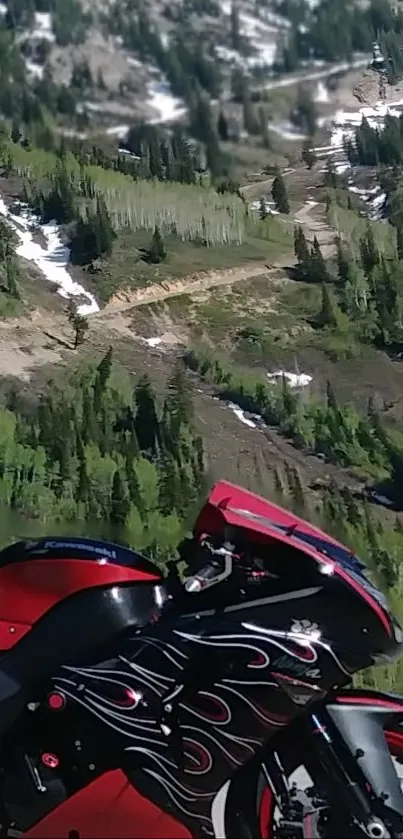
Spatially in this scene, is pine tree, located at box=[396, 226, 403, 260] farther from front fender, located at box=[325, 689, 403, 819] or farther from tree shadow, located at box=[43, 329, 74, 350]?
front fender, located at box=[325, 689, 403, 819]

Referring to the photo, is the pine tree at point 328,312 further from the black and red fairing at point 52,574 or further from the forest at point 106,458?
the black and red fairing at point 52,574

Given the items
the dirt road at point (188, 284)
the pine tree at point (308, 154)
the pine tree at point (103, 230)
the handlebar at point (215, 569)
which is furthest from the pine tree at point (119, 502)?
the pine tree at point (103, 230)

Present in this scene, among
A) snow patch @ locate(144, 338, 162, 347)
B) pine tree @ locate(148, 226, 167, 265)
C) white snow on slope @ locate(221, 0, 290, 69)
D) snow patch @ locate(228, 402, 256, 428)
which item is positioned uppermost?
white snow on slope @ locate(221, 0, 290, 69)

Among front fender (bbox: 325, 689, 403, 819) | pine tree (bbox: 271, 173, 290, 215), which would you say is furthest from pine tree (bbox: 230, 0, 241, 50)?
front fender (bbox: 325, 689, 403, 819)

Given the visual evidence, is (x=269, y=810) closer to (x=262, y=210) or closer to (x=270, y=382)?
(x=270, y=382)

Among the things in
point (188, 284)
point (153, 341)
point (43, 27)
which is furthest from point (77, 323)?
point (43, 27)

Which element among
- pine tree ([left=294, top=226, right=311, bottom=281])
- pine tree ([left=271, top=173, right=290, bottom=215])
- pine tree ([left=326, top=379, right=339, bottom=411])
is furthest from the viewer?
pine tree ([left=294, top=226, right=311, bottom=281])

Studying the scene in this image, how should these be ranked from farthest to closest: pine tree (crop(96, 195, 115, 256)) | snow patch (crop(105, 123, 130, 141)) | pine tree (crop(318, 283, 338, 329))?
pine tree (crop(318, 283, 338, 329)), pine tree (crop(96, 195, 115, 256)), snow patch (crop(105, 123, 130, 141))
